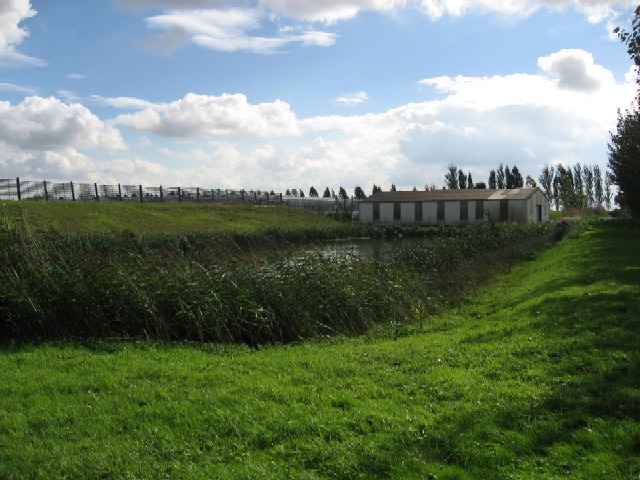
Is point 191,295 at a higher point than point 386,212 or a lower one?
lower

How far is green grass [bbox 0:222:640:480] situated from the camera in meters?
4.00

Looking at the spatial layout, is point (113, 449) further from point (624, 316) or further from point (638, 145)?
point (638, 145)

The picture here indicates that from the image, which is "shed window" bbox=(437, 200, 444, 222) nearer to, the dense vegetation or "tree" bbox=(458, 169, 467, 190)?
"tree" bbox=(458, 169, 467, 190)

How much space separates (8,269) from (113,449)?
6259 millimetres

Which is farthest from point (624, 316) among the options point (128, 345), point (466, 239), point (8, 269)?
point (466, 239)

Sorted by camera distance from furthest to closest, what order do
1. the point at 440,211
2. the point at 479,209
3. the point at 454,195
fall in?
the point at 454,195
the point at 440,211
the point at 479,209

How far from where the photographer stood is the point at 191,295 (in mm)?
8922

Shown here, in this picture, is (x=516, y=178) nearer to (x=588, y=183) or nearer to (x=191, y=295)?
(x=588, y=183)

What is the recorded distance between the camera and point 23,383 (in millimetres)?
5926

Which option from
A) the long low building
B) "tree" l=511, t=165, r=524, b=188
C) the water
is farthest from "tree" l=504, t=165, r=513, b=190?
the water

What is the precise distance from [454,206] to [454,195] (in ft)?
8.03

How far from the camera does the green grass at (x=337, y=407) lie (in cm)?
400

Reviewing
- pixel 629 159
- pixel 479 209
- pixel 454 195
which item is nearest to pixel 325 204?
pixel 454 195

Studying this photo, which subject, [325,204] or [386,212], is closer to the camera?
[386,212]
